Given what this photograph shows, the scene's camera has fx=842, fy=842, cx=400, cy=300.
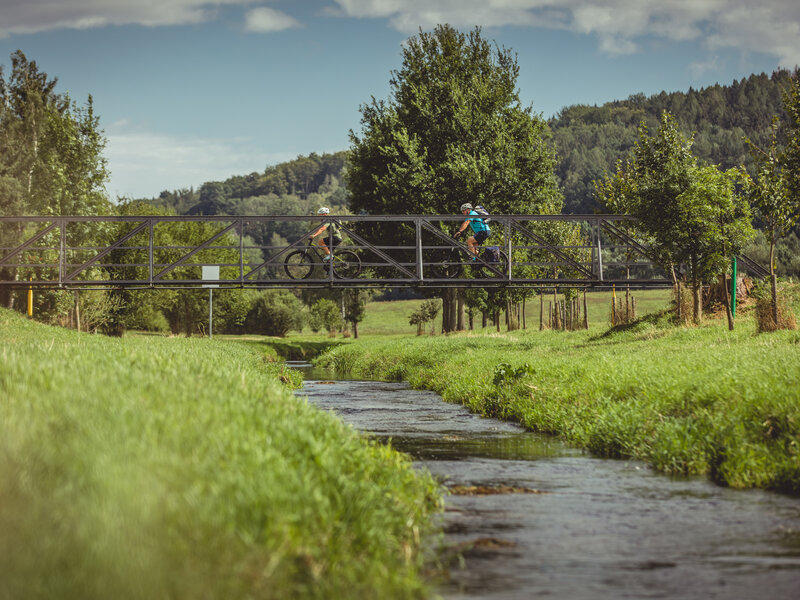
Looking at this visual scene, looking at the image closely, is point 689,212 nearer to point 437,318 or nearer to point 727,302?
point 727,302

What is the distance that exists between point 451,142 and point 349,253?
16263 millimetres

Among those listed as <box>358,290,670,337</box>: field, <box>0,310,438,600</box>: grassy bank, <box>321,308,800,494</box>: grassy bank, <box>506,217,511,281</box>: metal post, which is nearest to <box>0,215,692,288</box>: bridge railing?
<box>506,217,511,281</box>: metal post

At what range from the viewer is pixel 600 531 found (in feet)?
26.8

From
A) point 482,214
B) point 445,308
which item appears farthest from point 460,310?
point 482,214

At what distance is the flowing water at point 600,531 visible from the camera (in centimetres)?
655

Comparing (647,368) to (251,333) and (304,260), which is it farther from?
(251,333)

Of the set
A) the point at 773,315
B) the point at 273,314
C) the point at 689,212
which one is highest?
the point at 689,212

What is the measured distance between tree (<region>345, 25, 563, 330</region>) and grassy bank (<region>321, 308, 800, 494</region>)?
1818 centimetres

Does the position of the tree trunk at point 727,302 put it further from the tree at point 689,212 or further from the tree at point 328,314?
the tree at point 328,314

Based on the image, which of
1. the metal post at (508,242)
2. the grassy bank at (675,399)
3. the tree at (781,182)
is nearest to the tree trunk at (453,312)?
the metal post at (508,242)

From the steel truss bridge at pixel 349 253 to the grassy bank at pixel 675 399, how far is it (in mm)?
4615

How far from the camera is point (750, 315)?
90.1 ft

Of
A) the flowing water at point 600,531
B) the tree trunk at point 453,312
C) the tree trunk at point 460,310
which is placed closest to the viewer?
the flowing water at point 600,531

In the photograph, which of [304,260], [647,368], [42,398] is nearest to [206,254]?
[304,260]
